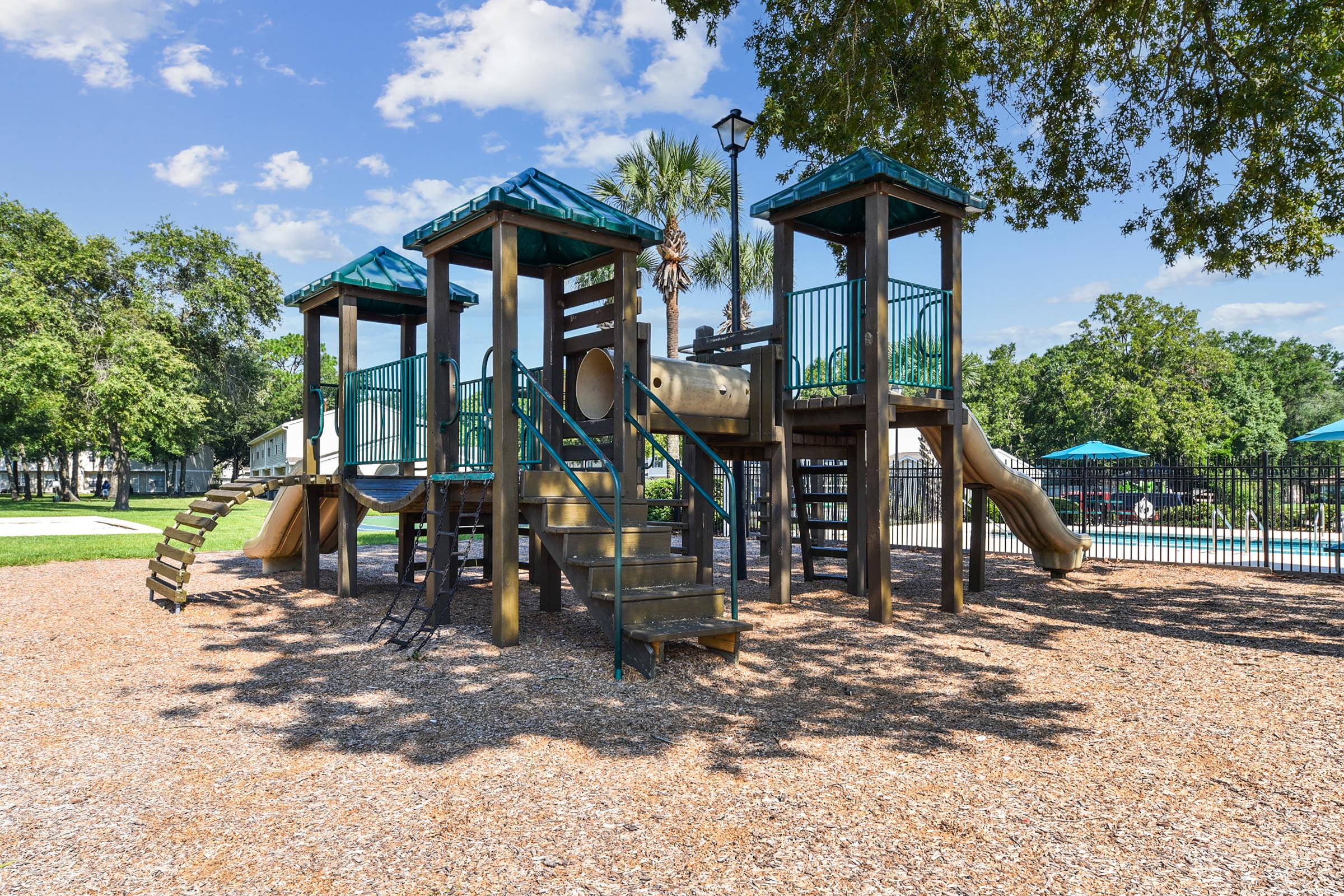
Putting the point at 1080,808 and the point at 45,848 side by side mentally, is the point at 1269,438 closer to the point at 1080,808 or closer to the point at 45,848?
the point at 1080,808

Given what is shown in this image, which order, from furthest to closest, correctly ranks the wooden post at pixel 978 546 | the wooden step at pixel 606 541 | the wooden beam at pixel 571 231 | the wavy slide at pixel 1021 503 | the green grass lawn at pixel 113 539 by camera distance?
the green grass lawn at pixel 113 539 → the wooden post at pixel 978 546 → the wavy slide at pixel 1021 503 → the wooden beam at pixel 571 231 → the wooden step at pixel 606 541

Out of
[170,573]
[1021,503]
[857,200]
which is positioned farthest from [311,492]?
[1021,503]

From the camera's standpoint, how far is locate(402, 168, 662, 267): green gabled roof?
702cm

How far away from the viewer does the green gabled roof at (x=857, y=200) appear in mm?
8648

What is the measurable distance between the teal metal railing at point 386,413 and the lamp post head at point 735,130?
5.51 m

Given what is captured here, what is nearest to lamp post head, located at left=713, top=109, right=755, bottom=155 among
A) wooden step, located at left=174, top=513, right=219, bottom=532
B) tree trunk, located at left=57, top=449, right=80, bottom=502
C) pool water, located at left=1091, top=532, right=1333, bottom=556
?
wooden step, located at left=174, top=513, right=219, bottom=532

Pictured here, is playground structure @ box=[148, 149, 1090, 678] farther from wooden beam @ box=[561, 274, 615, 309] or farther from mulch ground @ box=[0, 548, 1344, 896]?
mulch ground @ box=[0, 548, 1344, 896]

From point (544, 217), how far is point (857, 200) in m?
3.80

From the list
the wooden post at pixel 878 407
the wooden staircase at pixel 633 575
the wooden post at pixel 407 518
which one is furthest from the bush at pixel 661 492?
the wooden staircase at pixel 633 575

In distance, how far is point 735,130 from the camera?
38.2 ft

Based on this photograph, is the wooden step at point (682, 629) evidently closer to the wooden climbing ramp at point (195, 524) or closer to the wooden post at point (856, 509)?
the wooden post at point (856, 509)

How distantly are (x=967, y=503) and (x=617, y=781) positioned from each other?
25.2m

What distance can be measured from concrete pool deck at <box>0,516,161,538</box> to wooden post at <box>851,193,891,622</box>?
17685 mm

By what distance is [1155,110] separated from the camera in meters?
12.3
